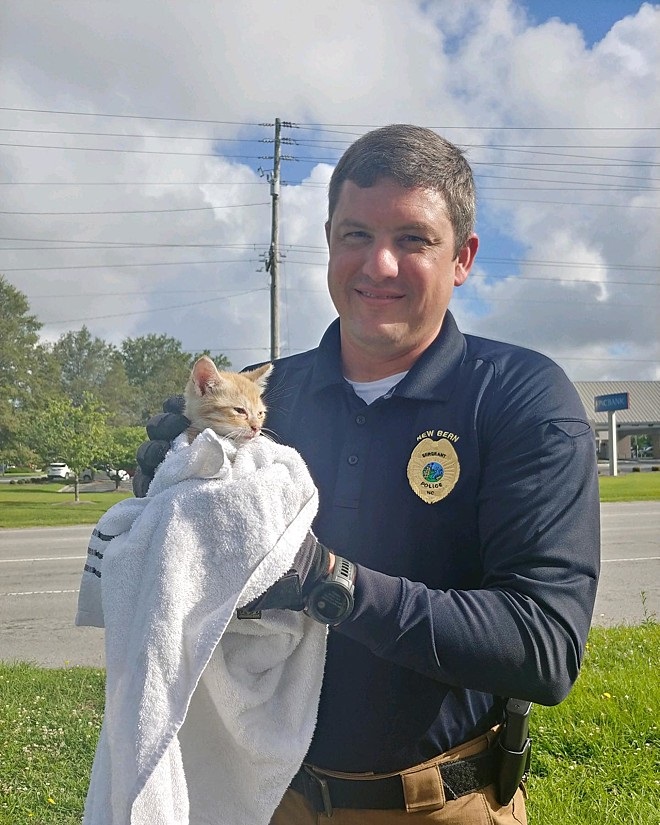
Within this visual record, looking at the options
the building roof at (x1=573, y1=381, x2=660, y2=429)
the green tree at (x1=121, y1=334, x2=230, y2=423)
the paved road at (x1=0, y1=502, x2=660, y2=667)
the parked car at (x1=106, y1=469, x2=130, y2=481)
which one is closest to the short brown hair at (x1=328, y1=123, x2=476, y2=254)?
the paved road at (x1=0, y1=502, x2=660, y2=667)

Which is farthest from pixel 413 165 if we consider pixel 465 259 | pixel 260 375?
pixel 260 375

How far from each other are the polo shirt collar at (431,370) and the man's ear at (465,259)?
0.41 ft

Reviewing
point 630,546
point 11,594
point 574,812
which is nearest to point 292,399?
point 574,812

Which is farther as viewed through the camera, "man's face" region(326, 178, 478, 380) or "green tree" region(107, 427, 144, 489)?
"green tree" region(107, 427, 144, 489)

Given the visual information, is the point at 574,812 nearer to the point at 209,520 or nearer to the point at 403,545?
the point at 403,545

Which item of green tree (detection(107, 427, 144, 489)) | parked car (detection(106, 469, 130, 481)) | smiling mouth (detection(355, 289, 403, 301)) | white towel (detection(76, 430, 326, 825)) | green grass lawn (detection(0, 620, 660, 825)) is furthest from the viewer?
parked car (detection(106, 469, 130, 481))

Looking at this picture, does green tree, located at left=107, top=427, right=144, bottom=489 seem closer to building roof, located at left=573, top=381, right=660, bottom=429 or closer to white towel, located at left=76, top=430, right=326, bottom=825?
white towel, located at left=76, top=430, right=326, bottom=825

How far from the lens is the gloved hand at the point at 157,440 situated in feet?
7.81

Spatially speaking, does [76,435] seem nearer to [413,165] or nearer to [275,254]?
[275,254]

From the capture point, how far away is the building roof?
77250 millimetres

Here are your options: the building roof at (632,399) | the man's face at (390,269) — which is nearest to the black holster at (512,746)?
the man's face at (390,269)

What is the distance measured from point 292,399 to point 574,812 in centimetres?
287

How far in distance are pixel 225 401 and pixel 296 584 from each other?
1220mm

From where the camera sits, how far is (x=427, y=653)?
1.70 meters
